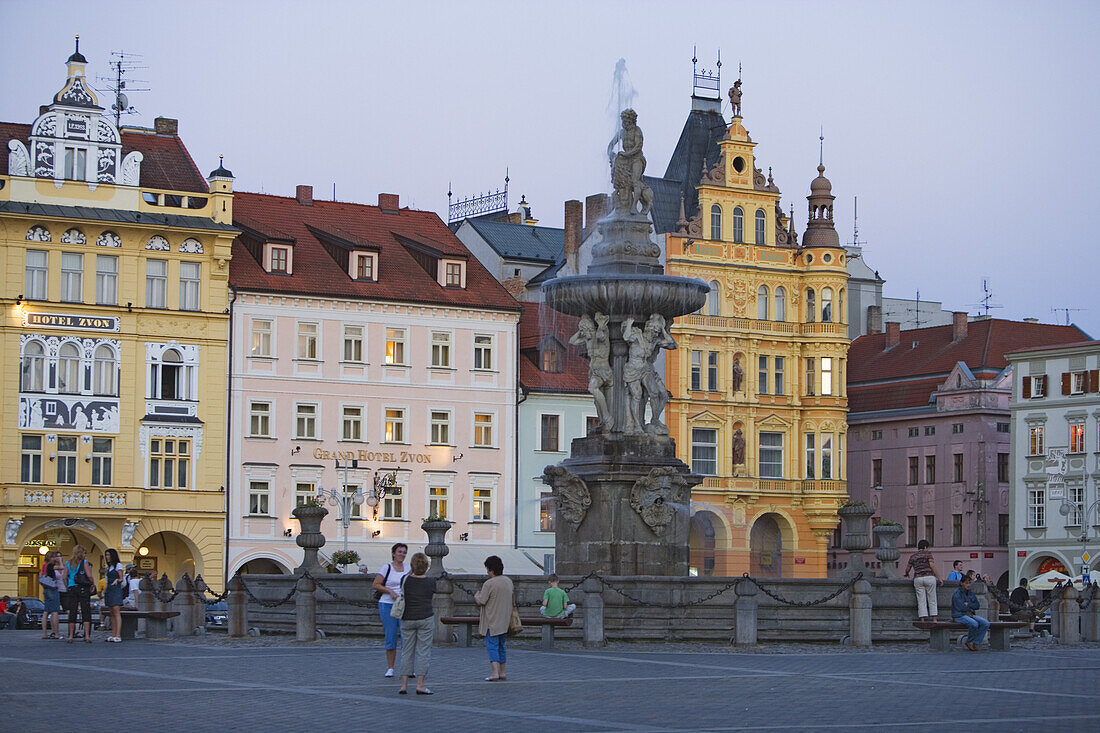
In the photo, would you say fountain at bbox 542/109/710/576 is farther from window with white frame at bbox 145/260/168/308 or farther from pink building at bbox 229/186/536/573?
pink building at bbox 229/186/536/573

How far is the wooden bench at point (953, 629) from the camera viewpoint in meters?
30.9

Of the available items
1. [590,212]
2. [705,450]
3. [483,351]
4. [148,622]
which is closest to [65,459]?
[483,351]

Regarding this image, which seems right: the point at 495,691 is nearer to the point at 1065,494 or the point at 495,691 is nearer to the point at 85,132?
the point at 85,132

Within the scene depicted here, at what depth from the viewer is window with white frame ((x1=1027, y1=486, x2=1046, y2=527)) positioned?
7831cm

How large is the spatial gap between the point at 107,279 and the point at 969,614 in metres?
37.7

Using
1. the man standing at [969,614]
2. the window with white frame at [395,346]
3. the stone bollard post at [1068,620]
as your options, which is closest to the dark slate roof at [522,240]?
the window with white frame at [395,346]

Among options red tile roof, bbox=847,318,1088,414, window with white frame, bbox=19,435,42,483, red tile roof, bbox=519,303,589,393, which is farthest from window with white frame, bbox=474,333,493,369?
red tile roof, bbox=847,318,1088,414

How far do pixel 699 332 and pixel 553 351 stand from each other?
693cm

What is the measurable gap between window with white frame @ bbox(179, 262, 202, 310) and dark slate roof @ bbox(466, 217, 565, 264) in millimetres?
18738

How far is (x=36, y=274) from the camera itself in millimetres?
61844

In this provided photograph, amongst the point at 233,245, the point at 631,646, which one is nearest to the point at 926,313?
the point at 233,245

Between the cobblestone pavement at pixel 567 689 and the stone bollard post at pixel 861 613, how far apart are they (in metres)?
0.44

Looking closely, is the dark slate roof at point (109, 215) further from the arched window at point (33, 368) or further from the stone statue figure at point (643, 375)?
the stone statue figure at point (643, 375)

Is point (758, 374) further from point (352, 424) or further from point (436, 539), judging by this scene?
point (436, 539)
